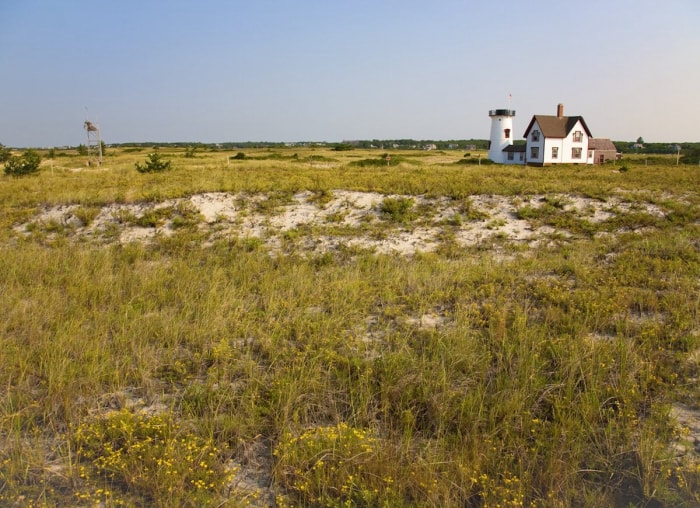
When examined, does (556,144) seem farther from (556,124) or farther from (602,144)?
(602,144)

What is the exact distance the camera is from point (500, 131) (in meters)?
63.6

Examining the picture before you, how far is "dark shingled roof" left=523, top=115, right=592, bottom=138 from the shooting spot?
54.8 m

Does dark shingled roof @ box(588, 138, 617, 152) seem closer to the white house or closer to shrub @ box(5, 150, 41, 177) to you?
the white house

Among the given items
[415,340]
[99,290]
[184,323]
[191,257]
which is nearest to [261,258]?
[191,257]

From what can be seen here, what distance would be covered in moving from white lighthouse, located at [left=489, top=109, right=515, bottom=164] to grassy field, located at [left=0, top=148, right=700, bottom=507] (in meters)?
56.1

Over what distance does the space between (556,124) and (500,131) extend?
347 inches

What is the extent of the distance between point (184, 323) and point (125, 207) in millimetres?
11803

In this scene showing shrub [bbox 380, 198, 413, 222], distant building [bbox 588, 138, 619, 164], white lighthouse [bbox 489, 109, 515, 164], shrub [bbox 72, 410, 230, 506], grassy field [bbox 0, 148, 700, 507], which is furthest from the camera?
white lighthouse [bbox 489, 109, 515, 164]

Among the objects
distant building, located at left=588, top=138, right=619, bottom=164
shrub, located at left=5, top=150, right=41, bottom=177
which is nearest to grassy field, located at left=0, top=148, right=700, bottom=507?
shrub, located at left=5, top=150, right=41, bottom=177

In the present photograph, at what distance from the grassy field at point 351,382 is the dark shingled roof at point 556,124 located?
159 ft

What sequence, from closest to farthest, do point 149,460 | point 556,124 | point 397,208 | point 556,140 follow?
point 149,460 < point 397,208 < point 556,140 < point 556,124

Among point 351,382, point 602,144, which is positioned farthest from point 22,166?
point 602,144

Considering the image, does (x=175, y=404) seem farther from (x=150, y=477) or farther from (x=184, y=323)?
(x=184, y=323)

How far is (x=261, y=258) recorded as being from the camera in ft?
37.7
